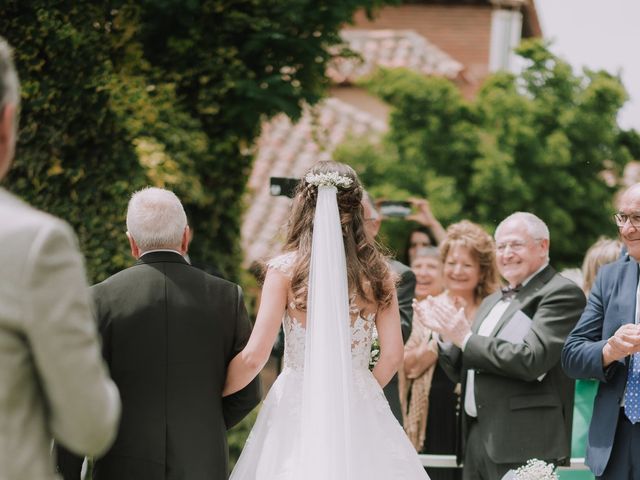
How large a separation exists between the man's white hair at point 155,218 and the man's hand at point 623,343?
7.23 feet

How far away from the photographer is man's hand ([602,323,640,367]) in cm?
467

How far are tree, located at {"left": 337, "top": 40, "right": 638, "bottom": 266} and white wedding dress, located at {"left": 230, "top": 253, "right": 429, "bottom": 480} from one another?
9504mm

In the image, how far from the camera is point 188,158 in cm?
782

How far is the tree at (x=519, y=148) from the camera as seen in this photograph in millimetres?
14422

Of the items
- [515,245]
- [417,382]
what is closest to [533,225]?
[515,245]

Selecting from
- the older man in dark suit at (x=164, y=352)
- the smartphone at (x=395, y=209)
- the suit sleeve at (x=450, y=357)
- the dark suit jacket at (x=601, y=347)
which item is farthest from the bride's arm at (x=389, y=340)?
the smartphone at (x=395, y=209)

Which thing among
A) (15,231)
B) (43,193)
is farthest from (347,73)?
(15,231)

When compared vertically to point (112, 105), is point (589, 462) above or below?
below

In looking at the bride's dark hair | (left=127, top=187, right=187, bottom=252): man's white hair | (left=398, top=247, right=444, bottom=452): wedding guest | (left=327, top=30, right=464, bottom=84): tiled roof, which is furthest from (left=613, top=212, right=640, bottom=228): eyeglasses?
(left=327, top=30, right=464, bottom=84): tiled roof

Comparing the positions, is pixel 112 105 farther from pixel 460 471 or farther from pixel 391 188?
pixel 391 188

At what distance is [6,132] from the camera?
7.86 feet

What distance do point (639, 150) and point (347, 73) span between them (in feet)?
26.5

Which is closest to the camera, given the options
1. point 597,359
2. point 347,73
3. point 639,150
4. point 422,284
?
point 597,359

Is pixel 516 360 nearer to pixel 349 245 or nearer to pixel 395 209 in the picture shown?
pixel 349 245
